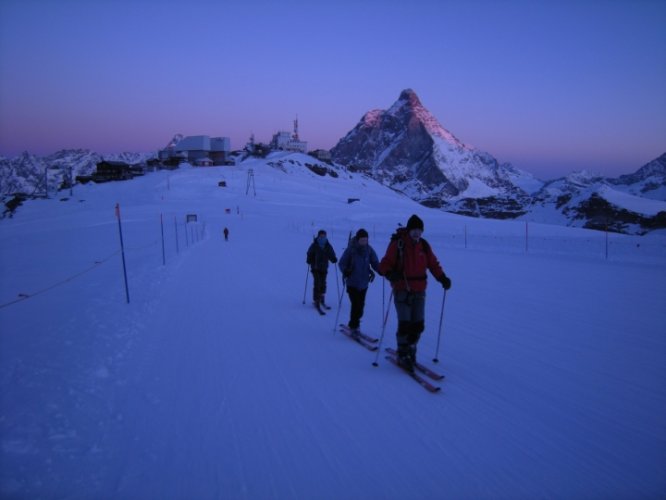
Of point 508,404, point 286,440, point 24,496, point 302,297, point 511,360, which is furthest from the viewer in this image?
point 302,297

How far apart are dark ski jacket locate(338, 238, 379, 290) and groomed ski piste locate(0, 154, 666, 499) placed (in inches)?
43.7

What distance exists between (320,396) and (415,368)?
1662mm

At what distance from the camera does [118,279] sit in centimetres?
1391

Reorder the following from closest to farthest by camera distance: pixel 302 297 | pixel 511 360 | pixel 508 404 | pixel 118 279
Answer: pixel 508 404 < pixel 511 360 < pixel 302 297 < pixel 118 279

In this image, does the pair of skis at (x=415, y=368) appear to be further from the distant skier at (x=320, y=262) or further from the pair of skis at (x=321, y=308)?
the distant skier at (x=320, y=262)

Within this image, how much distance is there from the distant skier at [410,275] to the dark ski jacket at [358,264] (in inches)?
64.3

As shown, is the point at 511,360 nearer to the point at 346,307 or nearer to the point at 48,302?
the point at 346,307

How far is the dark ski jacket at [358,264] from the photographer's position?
763cm

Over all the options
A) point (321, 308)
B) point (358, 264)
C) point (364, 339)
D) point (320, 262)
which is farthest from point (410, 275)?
point (321, 308)

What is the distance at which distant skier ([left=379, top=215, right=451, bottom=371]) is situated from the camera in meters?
5.77

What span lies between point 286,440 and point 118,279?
1189cm

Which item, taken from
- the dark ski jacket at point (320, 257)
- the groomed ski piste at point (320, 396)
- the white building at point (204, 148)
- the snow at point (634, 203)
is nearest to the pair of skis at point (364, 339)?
the groomed ski piste at point (320, 396)

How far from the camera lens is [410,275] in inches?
228

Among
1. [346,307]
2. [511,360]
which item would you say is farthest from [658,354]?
[346,307]
